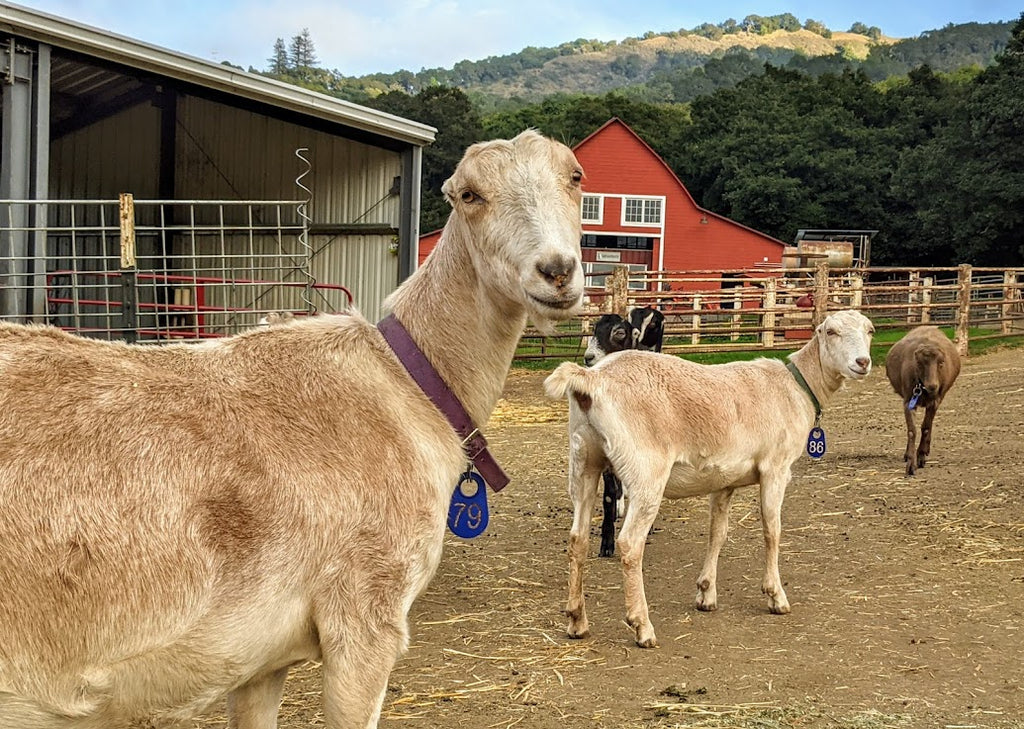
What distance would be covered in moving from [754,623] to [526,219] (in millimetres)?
4058

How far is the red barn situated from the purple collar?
4107 centimetres

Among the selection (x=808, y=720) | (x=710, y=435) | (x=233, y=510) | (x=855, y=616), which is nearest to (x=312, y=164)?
(x=710, y=435)

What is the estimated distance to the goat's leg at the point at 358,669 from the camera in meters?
2.73

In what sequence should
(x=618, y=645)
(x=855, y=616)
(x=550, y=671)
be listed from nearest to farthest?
(x=550, y=671) → (x=618, y=645) → (x=855, y=616)

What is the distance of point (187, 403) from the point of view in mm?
2705

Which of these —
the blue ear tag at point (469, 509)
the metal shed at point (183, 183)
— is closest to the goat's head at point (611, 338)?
the metal shed at point (183, 183)

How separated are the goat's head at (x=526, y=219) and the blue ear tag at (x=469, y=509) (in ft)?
2.17

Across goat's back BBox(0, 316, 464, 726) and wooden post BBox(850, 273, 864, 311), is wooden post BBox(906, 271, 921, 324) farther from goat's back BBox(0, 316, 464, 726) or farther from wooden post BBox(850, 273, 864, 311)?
goat's back BBox(0, 316, 464, 726)

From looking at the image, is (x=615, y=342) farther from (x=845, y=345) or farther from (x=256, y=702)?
(x=256, y=702)

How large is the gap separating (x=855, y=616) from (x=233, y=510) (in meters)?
4.79

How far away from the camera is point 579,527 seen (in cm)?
626

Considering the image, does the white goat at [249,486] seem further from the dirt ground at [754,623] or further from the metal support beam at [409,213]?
the metal support beam at [409,213]

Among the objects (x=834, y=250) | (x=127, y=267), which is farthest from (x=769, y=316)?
(x=127, y=267)

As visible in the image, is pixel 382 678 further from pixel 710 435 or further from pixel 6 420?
pixel 710 435
